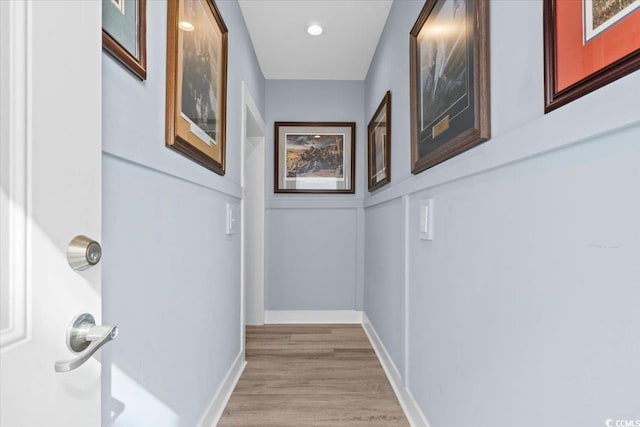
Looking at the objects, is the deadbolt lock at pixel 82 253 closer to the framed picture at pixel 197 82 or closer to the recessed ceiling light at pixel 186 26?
the framed picture at pixel 197 82

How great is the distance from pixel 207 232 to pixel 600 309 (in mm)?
1431

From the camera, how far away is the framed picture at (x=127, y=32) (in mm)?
810

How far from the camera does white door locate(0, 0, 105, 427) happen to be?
423 mm

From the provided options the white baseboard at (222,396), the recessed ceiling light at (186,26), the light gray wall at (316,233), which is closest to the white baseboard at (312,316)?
the light gray wall at (316,233)

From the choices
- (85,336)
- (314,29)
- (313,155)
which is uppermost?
(314,29)

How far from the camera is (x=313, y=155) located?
3.35m

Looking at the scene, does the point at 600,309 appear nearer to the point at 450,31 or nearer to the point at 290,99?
the point at 450,31

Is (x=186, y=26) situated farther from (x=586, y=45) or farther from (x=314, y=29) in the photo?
(x=314, y=29)

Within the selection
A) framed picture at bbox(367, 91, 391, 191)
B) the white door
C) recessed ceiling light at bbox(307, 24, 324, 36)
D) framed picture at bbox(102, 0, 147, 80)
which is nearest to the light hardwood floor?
framed picture at bbox(367, 91, 391, 191)

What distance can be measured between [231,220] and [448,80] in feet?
4.38

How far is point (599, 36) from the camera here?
2.02 ft

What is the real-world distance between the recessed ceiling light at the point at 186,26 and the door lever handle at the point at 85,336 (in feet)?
3.53

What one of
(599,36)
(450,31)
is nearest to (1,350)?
(599,36)

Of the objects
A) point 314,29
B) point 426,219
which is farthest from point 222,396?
point 314,29
